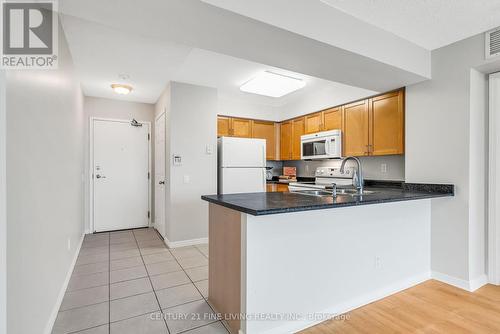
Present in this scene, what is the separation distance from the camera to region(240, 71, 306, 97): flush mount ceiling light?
3.40 m

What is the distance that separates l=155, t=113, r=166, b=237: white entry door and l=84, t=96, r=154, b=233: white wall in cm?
30

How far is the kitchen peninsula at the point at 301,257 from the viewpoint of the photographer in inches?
67.1

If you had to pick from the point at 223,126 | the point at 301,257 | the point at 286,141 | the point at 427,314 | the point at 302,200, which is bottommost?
the point at 427,314

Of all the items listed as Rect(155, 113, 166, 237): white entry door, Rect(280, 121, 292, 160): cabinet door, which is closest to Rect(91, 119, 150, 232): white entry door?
Rect(155, 113, 166, 237): white entry door

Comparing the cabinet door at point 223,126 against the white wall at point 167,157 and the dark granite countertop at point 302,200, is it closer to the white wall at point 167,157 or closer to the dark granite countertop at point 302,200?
the white wall at point 167,157

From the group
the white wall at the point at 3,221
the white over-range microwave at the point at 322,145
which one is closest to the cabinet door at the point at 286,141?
the white over-range microwave at the point at 322,145

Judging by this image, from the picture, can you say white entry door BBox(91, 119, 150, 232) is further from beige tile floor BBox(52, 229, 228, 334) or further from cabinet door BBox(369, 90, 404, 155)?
cabinet door BBox(369, 90, 404, 155)

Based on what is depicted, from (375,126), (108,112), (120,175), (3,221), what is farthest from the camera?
(120,175)

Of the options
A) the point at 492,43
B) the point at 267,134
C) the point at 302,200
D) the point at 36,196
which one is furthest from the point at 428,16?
the point at 267,134

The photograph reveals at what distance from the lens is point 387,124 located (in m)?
3.26

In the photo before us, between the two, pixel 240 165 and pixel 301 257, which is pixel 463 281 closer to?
pixel 301 257

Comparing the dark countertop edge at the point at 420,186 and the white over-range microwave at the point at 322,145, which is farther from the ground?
the white over-range microwave at the point at 322,145

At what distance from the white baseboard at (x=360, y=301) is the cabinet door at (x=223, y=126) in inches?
130

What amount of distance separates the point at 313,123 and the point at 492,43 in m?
2.47
